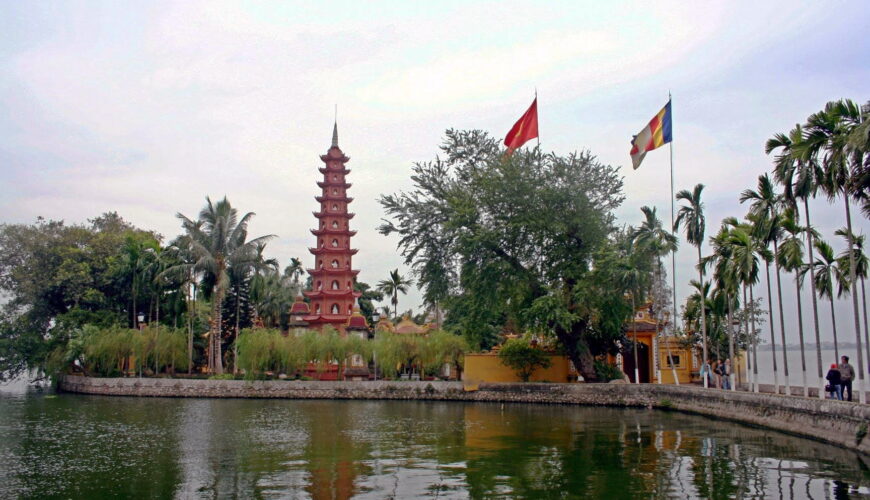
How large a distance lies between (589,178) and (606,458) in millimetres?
19330

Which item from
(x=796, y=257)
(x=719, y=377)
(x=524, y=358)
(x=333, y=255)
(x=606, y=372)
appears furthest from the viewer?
(x=333, y=255)

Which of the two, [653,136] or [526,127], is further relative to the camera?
[526,127]

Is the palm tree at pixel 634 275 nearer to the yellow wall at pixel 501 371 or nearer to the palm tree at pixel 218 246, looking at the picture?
the yellow wall at pixel 501 371

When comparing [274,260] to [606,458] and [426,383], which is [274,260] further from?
[606,458]

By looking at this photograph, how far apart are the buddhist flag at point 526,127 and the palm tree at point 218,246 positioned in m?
21.7

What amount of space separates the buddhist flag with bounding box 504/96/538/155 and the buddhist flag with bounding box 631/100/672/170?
4646 mm

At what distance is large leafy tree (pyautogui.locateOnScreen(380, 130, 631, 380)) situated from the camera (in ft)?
107

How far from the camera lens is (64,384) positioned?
47.6 m

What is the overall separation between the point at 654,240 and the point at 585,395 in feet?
25.1

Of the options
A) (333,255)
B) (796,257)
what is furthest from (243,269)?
(796,257)

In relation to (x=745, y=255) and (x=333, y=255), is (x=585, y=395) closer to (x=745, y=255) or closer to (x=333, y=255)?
(x=745, y=255)

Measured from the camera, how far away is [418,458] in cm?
1678

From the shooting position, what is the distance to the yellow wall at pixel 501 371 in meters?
36.3

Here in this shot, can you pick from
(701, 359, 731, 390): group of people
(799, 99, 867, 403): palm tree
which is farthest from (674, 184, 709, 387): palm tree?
(799, 99, 867, 403): palm tree
